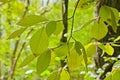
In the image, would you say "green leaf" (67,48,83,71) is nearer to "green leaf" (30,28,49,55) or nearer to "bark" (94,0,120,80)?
"green leaf" (30,28,49,55)

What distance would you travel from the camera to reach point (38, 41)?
35 cm

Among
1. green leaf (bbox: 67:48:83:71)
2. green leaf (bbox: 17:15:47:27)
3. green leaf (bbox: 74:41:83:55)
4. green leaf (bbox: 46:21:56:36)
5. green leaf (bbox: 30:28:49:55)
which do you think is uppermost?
green leaf (bbox: 17:15:47:27)

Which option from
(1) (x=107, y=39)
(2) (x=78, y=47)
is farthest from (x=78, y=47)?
(1) (x=107, y=39)

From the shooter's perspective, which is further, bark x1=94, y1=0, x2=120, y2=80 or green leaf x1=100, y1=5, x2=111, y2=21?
bark x1=94, y1=0, x2=120, y2=80

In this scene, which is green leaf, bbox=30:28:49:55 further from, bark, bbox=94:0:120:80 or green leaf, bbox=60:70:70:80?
bark, bbox=94:0:120:80

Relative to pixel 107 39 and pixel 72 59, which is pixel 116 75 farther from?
pixel 107 39

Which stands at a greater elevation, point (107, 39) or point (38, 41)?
point (38, 41)

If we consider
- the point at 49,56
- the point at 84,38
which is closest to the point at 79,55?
the point at 49,56

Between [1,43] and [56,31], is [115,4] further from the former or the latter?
[1,43]

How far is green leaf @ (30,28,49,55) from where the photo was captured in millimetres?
345

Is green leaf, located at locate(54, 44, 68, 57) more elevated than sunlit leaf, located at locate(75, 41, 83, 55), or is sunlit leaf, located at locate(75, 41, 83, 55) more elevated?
sunlit leaf, located at locate(75, 41, 83, 55)

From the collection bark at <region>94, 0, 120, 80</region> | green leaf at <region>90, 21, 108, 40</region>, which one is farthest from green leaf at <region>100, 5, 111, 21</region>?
bark at <region>94, 0, 120, 80</region>

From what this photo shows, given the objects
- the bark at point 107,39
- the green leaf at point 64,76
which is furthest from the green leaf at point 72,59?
the bark at point 107,39

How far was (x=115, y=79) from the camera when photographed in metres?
0.36
